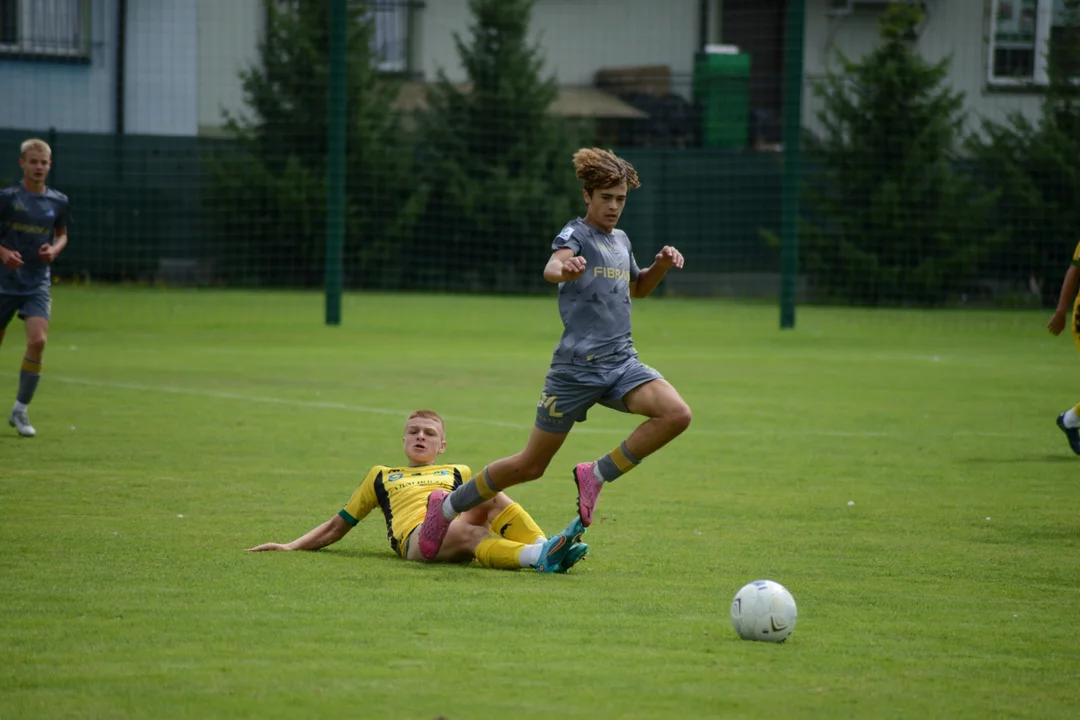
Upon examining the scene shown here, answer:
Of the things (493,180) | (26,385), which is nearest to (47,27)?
(493,180)

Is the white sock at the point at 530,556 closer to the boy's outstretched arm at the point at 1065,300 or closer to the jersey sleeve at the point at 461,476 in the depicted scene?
the jersey sleeve at the point at 461,476

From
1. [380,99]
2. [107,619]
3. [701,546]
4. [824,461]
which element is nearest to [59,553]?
[107,619]

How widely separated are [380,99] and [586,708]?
85.6ft

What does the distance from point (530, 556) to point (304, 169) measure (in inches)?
909

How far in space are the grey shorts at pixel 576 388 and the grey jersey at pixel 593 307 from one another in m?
0.06

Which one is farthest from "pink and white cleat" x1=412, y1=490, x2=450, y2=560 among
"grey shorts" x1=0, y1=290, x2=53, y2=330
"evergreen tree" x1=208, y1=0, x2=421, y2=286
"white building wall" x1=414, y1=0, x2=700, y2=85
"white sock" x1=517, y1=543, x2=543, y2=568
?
"white building wall" x1=414, y1=0, x2=700, y2=85

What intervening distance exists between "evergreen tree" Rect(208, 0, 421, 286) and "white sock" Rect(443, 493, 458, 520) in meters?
22.0

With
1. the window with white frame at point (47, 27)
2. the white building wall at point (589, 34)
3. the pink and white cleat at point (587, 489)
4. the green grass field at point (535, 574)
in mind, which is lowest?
the green grass field at point (535, 574)

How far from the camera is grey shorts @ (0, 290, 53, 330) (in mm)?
12281

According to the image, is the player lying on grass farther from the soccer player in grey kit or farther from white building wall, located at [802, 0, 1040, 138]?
white building wall, located at [802, 0, 1040, 138]

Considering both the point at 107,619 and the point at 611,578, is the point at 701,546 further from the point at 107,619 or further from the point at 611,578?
the point at 107,619

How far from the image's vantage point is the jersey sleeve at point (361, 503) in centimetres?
751

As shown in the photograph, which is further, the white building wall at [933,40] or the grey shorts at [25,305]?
the white building wall at [933,40]

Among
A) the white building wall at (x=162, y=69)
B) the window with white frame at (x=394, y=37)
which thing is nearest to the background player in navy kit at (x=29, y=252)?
the white building wall at (x=162, y=69)
